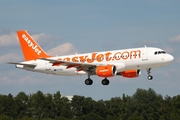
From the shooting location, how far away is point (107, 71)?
303ft

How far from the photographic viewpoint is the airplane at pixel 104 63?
9100 centimetres

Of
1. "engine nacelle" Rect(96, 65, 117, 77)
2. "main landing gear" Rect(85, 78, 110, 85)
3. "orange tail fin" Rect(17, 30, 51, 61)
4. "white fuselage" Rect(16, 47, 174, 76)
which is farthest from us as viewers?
"orange tail fin" Rect(17, 30, 51, 61)

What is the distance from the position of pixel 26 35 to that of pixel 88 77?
16.5 meters

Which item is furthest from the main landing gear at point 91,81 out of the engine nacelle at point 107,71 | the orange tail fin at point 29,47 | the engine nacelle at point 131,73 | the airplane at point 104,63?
the orange tail fin at point 29,47

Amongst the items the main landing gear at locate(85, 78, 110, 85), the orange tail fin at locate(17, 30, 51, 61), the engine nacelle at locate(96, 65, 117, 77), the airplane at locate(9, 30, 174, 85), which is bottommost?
the main landing gear at locate(85, 78, 110, 85)

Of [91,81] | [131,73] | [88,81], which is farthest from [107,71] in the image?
[131,73]

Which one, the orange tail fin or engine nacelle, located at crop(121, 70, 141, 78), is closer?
engine nacelle, located at crop(121, 70, 141, 78)

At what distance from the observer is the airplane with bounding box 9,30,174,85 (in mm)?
91000

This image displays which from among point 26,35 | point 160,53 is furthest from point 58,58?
point 160,53

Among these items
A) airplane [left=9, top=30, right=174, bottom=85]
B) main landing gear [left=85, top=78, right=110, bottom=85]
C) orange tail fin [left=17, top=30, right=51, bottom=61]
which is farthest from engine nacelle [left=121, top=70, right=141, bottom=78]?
orange tail fin [left=17, top=30, right=51, bottom=61]

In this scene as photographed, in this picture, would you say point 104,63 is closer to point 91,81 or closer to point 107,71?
point 107,71

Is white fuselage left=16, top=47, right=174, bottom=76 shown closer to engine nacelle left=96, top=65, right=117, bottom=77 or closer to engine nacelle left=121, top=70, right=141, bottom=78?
engine nacelle left=96, top=65, right=117, bottom=77

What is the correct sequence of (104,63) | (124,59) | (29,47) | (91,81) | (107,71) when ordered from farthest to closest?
(29,47) < (91,81) < (104,63) < (107,71) < (124,59)

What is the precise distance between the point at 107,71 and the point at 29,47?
19645 mm
